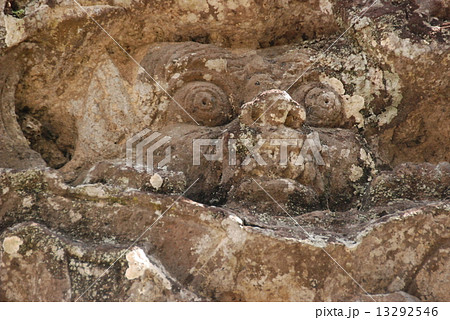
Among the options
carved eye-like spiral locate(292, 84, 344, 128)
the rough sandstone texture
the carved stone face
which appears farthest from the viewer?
carved eye-like spiral locate(292, 84, 344, 128)

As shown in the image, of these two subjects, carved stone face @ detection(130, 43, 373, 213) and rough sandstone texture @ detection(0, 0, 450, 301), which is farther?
carved stone face @ detection(130, 43, 373, 213)

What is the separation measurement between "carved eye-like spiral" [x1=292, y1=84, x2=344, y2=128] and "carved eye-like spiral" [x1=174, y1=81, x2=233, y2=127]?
0.46 meters

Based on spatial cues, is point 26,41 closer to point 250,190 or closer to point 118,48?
point 118,48

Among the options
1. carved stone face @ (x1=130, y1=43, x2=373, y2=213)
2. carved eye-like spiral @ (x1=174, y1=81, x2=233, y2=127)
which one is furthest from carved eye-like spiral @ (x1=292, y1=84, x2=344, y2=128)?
carved eye-like spiral @ (x1=174, y1=81, x2=233, y2=127)

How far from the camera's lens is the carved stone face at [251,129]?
3.54 meters

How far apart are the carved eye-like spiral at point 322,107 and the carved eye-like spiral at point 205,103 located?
1.51 feet

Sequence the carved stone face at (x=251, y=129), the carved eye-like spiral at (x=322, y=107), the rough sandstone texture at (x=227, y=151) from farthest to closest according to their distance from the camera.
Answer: the carved eye-like spiral at (x=322, y=107) → the carved stone face at (x=251, y=129) → the rough sandstone texture at (x=227, y=151)

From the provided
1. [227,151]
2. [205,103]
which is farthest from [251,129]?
[205,103]

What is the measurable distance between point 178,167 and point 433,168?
4.60 feet

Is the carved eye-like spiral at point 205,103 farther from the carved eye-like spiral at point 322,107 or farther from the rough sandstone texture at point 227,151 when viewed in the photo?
the carved eye-like spiral at point 322,107

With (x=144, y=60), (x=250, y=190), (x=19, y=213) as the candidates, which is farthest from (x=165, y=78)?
(x=19, y=213)

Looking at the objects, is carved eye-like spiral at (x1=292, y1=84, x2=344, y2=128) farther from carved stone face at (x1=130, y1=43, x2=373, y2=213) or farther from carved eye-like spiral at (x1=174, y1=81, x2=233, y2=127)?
carved eye-like spiral at (x1=174, y1=81, x2=233, y2=127)

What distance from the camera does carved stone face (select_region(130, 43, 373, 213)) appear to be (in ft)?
11.6

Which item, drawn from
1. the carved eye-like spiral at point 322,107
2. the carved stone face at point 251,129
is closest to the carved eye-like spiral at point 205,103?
the carved stone face at point 251,129
